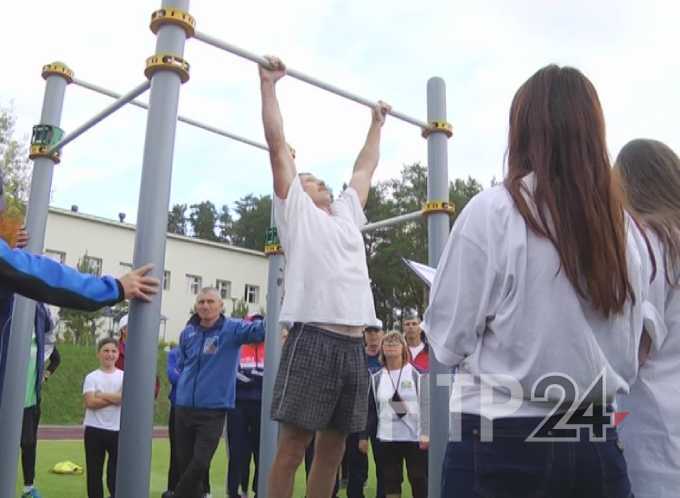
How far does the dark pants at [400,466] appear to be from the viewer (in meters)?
6.01

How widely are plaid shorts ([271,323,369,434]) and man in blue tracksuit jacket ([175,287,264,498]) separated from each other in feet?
8.63

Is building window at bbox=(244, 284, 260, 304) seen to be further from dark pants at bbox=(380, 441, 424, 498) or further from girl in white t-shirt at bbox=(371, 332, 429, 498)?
dark pants at bbox=(380, 441, 424, 498)

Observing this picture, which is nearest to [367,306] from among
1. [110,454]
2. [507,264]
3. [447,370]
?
[447,370]

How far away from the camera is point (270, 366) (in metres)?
4.82

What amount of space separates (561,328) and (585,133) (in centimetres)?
52

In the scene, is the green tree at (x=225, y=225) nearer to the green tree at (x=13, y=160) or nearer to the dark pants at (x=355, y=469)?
the green tree at (x=13, y=160)

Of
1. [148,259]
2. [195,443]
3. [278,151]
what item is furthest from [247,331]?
[148,259]

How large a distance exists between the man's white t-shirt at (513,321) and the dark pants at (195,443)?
3.77m

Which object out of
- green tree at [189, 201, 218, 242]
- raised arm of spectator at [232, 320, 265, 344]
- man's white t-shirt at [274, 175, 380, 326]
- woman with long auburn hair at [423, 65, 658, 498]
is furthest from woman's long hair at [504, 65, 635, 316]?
green tree at [189, 201, 218, 242]

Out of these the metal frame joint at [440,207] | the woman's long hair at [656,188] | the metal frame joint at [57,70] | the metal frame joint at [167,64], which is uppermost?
the metal frame joint at [57,70]

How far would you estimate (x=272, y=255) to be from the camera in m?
5.09

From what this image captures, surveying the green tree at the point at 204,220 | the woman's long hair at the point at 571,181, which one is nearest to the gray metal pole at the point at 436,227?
the woman's long hair at the point at 571,181

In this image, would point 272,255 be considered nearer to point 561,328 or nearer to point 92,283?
point 92,283

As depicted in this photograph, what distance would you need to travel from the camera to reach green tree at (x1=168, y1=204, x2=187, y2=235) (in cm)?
6800
